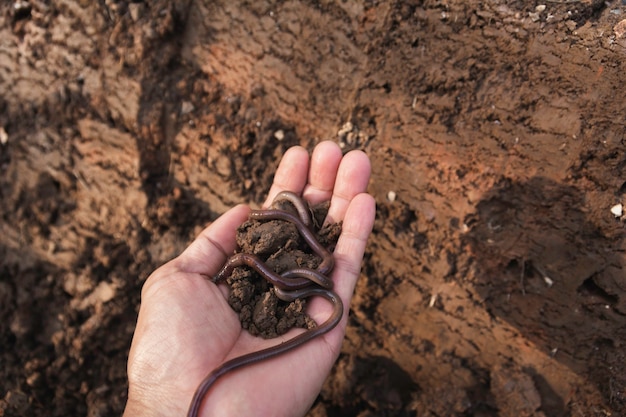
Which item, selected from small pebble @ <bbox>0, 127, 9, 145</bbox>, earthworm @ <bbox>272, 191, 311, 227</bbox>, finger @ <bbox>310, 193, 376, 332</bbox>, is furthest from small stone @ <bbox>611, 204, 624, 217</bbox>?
small pebble @ <bbox>0, 127, 9, 145</bbox>

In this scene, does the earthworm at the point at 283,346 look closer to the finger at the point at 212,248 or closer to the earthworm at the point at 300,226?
the earthworm at the point at 300,226

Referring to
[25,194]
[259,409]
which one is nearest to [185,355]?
[259,409]

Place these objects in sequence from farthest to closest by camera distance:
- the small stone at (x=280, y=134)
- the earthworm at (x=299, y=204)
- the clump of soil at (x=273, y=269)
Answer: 1. the small stone at (x=280, y=134)
2. the earthworm at (x=299, y=204)
3. the clump of soil at (x=273, y=269)

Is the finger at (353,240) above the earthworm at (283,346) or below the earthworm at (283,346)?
above

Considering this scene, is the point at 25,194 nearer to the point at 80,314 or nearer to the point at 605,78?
the point at 80,314

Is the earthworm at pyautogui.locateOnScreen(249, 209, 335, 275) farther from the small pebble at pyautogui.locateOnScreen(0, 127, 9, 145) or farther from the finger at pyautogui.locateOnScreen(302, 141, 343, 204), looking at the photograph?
the small pebble at pyautogui.locateOnScreen(0, 127, 9, 145)

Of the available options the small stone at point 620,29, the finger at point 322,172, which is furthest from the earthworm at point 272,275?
the small stone at point 620,29
